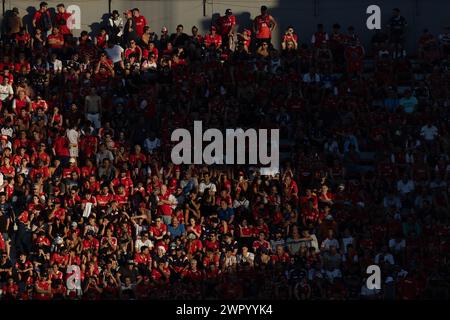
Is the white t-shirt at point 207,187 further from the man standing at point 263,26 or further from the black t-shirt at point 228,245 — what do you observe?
the man standing at point 263,26

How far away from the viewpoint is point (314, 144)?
39.4 metres

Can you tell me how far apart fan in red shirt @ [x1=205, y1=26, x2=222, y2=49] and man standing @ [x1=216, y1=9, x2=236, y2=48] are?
184 millimetres

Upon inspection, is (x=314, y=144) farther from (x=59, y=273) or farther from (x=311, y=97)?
(x=59, y=273)

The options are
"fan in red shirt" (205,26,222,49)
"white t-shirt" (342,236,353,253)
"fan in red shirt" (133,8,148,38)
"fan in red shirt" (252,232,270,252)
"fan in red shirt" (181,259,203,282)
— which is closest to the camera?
"fan in red shirt" (181,259,203,282)

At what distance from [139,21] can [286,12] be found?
13.1 feet

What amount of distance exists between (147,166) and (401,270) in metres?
6.58

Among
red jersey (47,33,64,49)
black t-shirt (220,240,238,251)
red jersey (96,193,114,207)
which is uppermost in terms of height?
red jersey (47,33,64,49)

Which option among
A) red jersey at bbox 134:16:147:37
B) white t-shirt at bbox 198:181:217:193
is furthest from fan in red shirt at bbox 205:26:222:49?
white t-shirt at bbox 198:181:217:193

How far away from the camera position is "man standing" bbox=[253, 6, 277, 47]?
42.7 m

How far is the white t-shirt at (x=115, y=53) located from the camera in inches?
1642

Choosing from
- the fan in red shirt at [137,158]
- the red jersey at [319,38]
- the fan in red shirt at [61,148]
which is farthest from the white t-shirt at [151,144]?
the red jersey at [319,38]

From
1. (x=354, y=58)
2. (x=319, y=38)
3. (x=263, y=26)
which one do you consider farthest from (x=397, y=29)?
(x=263, y=26)

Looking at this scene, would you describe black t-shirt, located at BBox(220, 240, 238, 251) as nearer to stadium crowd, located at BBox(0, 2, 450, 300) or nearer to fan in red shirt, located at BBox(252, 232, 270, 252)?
stadium crowd, located at BBox(0, 2, 450, 300)

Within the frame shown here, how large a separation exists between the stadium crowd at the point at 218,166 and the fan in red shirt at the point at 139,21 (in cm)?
9
